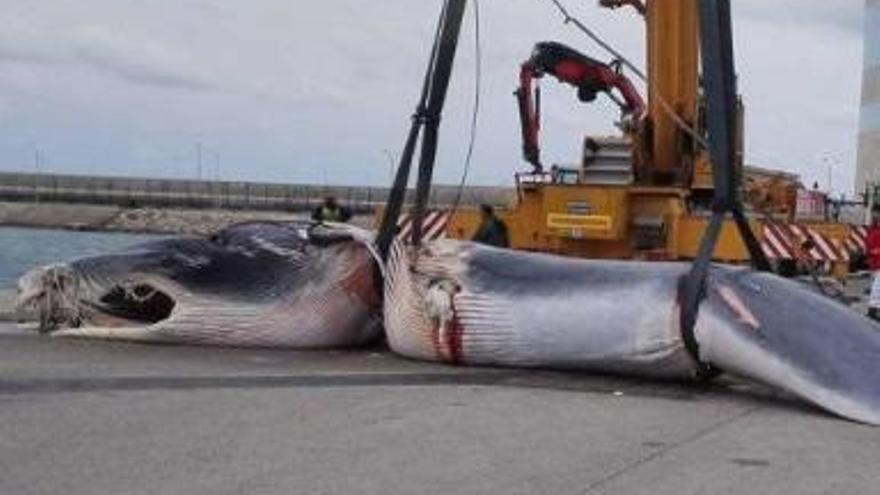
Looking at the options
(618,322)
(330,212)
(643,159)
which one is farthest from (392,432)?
(330,212)

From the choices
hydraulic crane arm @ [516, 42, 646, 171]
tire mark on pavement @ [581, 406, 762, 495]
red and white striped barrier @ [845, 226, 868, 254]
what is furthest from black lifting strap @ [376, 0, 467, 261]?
red and white striped barrier @ [845, 226, 868, 254]

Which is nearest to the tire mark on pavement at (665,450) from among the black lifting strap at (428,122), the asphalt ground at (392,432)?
the asphalt ground at (392,432)

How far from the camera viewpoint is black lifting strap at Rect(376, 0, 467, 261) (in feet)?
41.3

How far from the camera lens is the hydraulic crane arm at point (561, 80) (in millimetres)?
21094

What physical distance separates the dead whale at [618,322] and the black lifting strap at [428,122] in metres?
0.52

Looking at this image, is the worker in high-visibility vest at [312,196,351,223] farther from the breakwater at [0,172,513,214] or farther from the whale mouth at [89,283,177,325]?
Answer: the breakwater at [0,172,513,214]

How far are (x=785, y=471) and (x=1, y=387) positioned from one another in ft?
15.8

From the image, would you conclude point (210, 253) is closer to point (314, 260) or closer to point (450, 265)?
point (314, 260)

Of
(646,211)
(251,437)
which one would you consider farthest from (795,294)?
(646,211)

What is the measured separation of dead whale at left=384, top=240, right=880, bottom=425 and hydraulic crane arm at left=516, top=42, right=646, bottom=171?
9098 mm

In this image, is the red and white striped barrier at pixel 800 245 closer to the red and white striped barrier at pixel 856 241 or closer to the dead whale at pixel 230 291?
the red and white striped barrier at pixel 856 241

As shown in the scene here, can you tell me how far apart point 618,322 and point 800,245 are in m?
10.3

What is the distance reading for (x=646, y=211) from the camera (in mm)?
19938

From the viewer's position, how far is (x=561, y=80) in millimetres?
21359
